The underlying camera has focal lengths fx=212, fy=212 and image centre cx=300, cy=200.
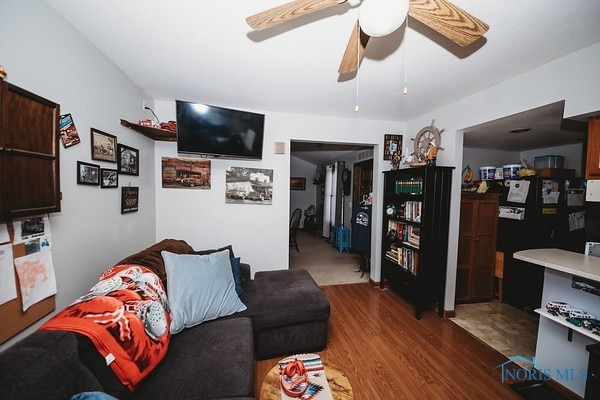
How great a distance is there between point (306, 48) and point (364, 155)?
3.43m

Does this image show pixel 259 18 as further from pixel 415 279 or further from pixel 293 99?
pixel 415 279

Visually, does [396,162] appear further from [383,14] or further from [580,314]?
[383,14]

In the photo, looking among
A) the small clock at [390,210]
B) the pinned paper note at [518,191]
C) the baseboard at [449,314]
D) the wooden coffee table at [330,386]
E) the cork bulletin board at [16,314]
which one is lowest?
the baseboard at [449,314]

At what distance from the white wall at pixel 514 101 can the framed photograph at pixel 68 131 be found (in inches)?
137

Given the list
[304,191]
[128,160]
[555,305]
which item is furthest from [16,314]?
[304,191]

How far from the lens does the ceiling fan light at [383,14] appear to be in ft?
2.82

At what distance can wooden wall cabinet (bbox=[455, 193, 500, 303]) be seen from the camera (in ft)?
8.84

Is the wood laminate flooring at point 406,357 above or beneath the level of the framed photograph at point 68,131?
beneath

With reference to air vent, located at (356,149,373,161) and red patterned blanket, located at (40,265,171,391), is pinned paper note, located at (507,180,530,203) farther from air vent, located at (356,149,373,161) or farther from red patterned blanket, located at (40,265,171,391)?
red patterned blanket, located at (40,265,171,391)

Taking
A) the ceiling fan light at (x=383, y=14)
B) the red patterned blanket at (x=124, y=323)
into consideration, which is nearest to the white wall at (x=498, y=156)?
the ceiling fan light at (x=383, y=14)

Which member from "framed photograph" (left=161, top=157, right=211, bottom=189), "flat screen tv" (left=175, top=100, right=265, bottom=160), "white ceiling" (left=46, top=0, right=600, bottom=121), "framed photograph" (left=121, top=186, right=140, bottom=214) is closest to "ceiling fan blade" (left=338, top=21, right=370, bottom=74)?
"white ceiling" (left=46, top=0, right=600, bottom=121)

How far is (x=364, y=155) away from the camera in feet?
15.4

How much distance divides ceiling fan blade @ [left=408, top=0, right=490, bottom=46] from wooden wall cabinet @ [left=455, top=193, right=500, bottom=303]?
213 centimetres

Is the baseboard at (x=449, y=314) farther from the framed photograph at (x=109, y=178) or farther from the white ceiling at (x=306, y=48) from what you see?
the framed photograph at (x=109, y=178)
